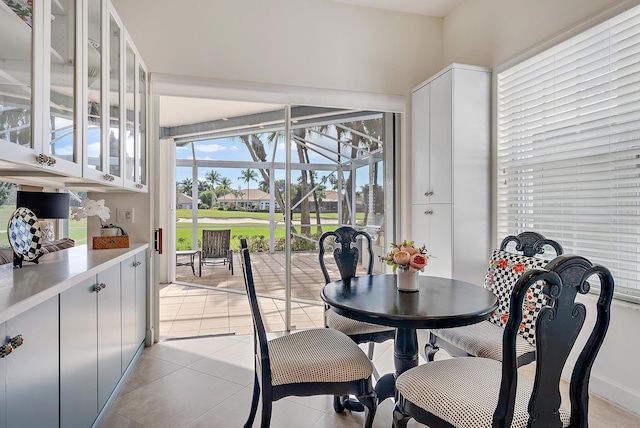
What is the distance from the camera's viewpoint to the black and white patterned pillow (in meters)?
2.02

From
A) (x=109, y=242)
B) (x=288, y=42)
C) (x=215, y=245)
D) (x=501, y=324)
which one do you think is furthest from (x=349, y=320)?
(x=215, y=245)

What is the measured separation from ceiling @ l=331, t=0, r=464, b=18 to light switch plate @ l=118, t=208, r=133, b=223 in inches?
111

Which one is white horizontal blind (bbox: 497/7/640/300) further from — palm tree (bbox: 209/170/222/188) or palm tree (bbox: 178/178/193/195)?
palm tree (bbox: 178/178/193/195)

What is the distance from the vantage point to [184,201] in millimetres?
5922

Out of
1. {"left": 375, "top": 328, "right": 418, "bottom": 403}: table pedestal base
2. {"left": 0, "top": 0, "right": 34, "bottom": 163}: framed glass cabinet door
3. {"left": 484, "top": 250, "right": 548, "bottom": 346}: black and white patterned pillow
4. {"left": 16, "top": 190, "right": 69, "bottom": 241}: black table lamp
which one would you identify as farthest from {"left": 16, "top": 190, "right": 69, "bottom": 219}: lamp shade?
{"left": 484, "top": 250, "right": 548, "bottom": 346}: black and white patterned pillow

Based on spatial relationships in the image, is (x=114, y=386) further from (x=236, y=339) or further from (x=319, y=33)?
(x=319, y=33)

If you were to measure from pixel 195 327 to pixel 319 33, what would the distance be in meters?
3.18

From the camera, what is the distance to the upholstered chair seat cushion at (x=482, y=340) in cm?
190

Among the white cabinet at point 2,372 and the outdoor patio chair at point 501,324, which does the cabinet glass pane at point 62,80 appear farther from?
the outdoor patio chair at point 501,324

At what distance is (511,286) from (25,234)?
2.68m

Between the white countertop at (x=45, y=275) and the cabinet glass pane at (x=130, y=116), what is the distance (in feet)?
2.06

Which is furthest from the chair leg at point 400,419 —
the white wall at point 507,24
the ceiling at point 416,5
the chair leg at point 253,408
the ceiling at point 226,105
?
the ceiling at point 416,5

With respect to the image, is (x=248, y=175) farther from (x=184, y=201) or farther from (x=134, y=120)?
(x=134, y=120)

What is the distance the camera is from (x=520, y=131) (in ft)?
9.80
